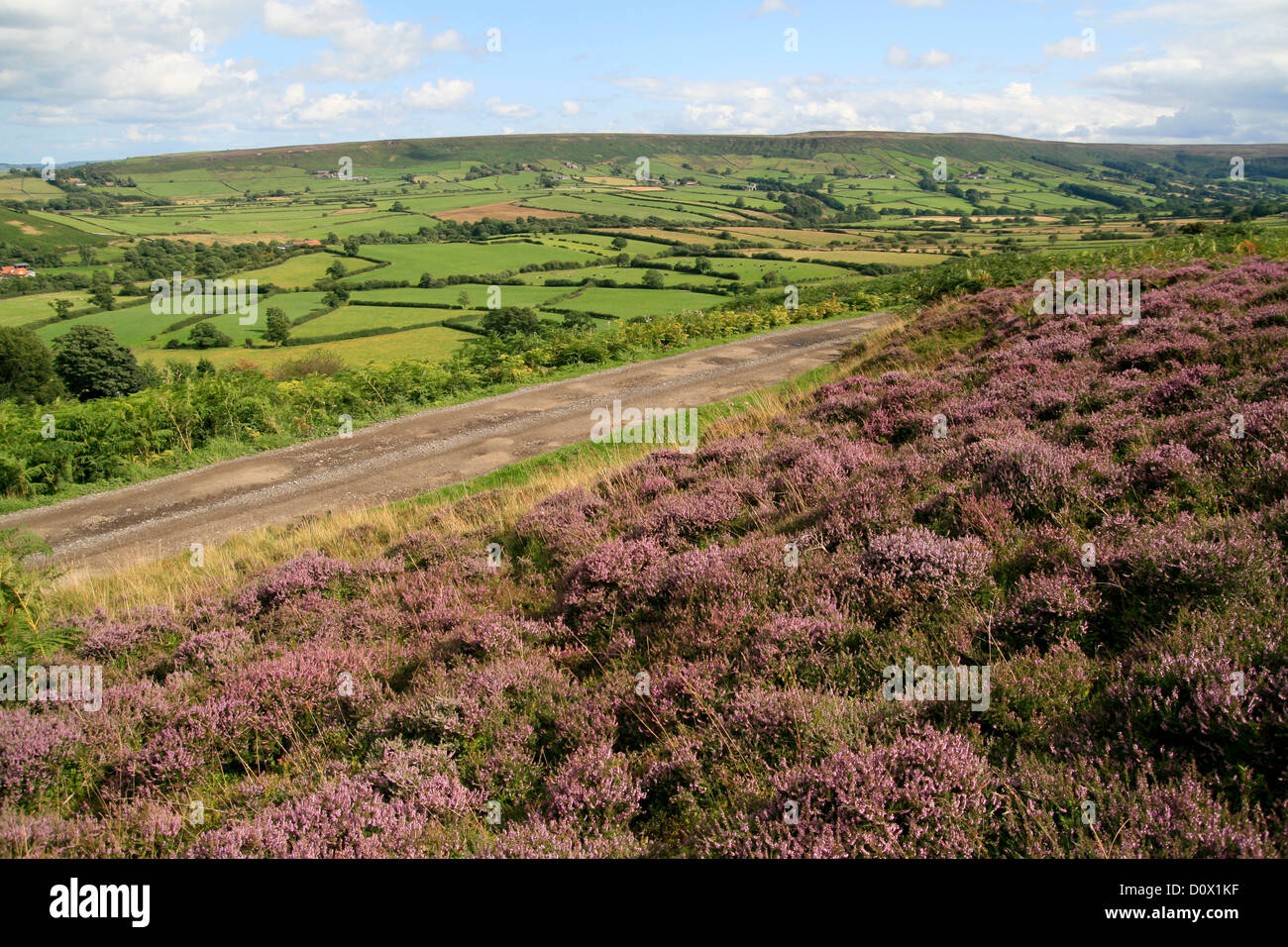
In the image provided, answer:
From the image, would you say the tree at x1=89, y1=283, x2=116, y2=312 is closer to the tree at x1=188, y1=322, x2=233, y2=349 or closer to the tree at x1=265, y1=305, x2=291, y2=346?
the tree at x1=188, y1=322, x2=233, y2=349

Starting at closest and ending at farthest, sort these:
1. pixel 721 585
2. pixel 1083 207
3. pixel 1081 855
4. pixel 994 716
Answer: pixel 1081 855
pixel 994 716
pixel 721 585
pixel 1083 207

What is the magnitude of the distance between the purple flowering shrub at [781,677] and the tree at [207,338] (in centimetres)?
5777

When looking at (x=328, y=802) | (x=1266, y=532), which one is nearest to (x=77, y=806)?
(x=328, y=802)

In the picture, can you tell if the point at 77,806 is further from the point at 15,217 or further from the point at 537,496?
the point at 15,217

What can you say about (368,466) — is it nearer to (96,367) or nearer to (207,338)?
(96,367)

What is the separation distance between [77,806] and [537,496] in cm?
790

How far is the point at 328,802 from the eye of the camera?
14.1ft

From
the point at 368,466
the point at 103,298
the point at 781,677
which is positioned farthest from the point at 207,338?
the point at 781,677

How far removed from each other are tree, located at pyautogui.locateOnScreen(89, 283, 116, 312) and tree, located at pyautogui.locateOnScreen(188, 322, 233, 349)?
24.5m

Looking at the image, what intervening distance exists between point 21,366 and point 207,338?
49.6 ft

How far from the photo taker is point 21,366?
42.5 meters

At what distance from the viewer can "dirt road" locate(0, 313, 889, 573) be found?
559 inches

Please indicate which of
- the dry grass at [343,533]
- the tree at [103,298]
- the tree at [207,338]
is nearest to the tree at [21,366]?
the tree at [207,338]

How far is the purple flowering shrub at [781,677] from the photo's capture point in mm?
3451
